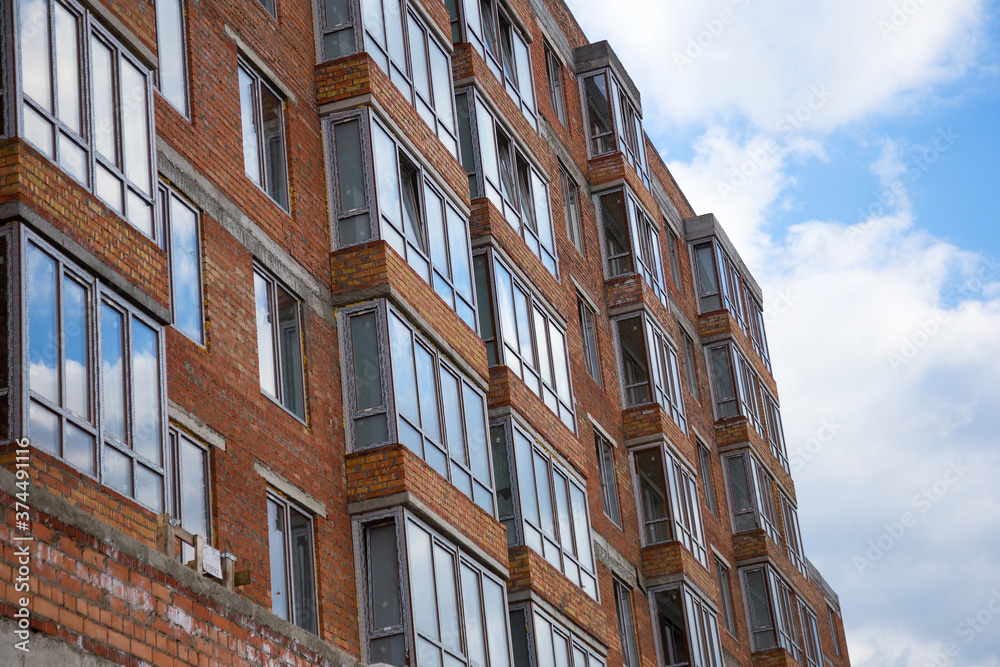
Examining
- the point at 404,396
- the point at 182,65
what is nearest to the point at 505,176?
the point at 404,396

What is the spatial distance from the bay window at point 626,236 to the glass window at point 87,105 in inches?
824

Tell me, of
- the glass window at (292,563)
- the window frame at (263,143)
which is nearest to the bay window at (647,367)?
the window frame at (263,143)

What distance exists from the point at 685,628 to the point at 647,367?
6.17m

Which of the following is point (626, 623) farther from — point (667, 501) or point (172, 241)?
point (172, 241)

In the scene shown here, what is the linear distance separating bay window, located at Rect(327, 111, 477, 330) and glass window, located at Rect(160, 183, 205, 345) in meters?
3.32

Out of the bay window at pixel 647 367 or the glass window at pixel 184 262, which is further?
the bay window at pixel 647 367

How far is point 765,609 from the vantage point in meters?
38.9

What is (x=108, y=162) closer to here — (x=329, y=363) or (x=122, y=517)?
(x=122, y=517)

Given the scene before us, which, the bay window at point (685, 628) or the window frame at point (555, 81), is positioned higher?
the window frame at point (555, 81)

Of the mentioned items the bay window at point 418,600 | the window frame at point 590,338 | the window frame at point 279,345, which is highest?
the window frame at point 590,338

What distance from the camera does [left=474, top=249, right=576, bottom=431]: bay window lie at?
24.4m

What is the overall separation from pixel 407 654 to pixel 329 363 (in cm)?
406

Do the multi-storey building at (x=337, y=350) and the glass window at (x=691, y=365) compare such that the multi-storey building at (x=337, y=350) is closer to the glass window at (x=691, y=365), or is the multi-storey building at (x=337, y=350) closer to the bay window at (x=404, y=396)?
the bay window at (x=404, y=396)

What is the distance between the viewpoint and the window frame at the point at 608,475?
100 feet
